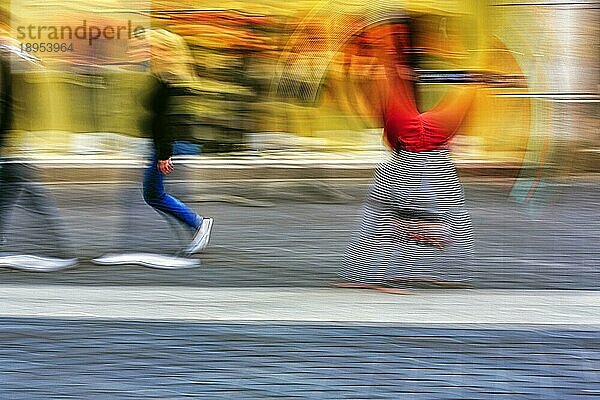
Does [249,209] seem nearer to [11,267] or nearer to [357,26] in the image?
[357,26]

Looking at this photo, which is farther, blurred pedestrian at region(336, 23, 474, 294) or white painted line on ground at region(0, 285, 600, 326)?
blurred pedestrian at region(336, 23, 474, 294)

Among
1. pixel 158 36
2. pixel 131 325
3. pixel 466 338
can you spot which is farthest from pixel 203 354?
pixel 158 36

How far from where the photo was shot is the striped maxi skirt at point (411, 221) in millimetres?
6879

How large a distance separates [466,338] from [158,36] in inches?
194

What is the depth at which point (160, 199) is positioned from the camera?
8.09 m

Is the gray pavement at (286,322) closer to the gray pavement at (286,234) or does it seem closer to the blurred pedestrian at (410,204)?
the gray pavement at (286,234)

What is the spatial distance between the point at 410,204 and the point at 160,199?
1990 millimetres

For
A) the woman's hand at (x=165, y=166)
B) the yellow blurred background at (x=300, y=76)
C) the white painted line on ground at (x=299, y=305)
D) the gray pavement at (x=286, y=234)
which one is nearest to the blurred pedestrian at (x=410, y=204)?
the white painted line on ground at (x=299, y=305)

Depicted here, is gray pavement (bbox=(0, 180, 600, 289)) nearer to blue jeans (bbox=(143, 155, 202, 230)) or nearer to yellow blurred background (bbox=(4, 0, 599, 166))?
blue jeans (bbox=(143, 155, 202, 230))

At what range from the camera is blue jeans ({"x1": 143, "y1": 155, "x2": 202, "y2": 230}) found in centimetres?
804

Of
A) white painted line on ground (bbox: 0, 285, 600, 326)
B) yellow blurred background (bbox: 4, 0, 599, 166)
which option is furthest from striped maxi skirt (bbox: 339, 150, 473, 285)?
yellow blurred background (bbox: 4, 0, 599, 166)

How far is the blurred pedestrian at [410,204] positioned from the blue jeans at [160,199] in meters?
1.50

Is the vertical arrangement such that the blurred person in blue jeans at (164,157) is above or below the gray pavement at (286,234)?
above

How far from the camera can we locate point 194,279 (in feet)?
24.5
